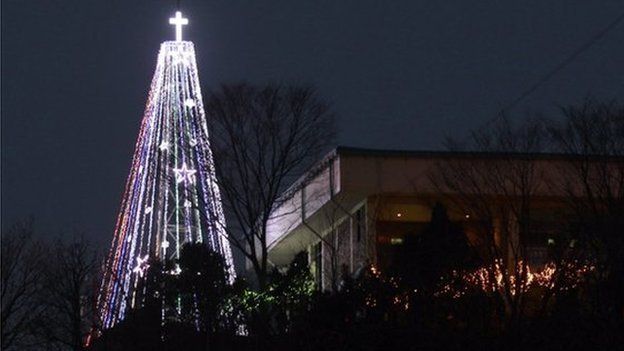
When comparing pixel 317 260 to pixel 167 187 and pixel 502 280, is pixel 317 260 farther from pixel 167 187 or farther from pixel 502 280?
pixel 502 280

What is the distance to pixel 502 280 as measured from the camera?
29.1 m

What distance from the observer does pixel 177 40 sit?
3797 cm

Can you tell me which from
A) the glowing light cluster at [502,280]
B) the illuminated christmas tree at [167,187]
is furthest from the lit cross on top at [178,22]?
the glowing light cluster at [502,280]

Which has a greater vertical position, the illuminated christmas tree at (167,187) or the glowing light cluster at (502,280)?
the illuminated christmas tree at (167,187)

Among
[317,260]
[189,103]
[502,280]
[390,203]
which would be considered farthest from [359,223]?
[502,280]

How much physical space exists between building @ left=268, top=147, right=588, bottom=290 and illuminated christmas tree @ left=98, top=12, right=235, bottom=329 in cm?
373

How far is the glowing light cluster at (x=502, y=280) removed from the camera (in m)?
27.4

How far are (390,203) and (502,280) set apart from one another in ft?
30.9

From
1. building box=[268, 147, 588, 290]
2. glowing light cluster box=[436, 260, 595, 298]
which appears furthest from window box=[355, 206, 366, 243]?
glowing light cluster box=[436, 260, 595, 298]

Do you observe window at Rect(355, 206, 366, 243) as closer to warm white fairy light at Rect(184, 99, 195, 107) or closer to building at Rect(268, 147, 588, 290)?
building at Rect(268, 147, 588, 290)

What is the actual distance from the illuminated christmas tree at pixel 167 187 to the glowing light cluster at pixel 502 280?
25.8 ft

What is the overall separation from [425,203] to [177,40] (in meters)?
7.91

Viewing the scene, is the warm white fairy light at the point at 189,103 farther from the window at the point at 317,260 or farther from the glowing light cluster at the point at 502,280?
the glowing light cluster at the point at 502,280

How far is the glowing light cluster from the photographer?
89.9 ft
